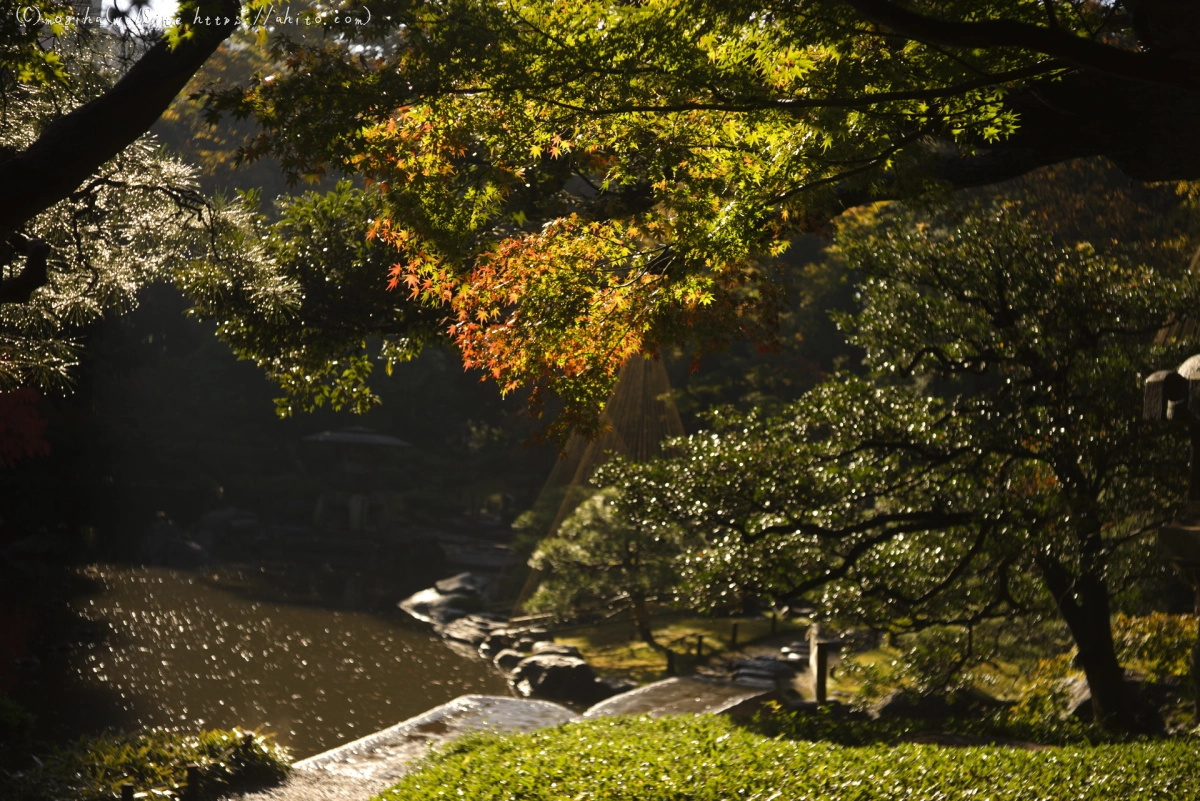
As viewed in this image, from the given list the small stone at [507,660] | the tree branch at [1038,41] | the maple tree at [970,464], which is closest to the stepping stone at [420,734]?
the maple tree at [970,464]

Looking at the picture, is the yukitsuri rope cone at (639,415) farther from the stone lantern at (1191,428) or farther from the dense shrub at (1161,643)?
the stone lantern at (1191,428)

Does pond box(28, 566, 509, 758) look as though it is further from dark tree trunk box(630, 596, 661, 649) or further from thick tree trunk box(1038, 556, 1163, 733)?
thick tree trunk box(1038, 556, 1163, 733)

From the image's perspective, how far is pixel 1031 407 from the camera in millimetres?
7398

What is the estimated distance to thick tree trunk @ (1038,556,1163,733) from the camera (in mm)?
7590

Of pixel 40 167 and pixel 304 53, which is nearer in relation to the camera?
pixel 40 167

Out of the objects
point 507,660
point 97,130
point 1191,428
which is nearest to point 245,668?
point 507,660

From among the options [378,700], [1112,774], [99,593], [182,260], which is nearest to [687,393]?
[378,700]

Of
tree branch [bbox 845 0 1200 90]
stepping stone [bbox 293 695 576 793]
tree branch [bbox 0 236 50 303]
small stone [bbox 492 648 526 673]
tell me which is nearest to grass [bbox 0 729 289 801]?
stepping stone [bbox 293 695 576 793]

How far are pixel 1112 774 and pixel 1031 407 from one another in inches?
122

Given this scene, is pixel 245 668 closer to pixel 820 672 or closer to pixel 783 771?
pixel 820 672

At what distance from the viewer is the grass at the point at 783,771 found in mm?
5145

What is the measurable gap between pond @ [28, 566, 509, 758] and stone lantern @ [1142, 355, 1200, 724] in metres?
9.04

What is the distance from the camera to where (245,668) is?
43.6 ft

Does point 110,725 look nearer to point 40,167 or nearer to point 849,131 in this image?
point 40,167
